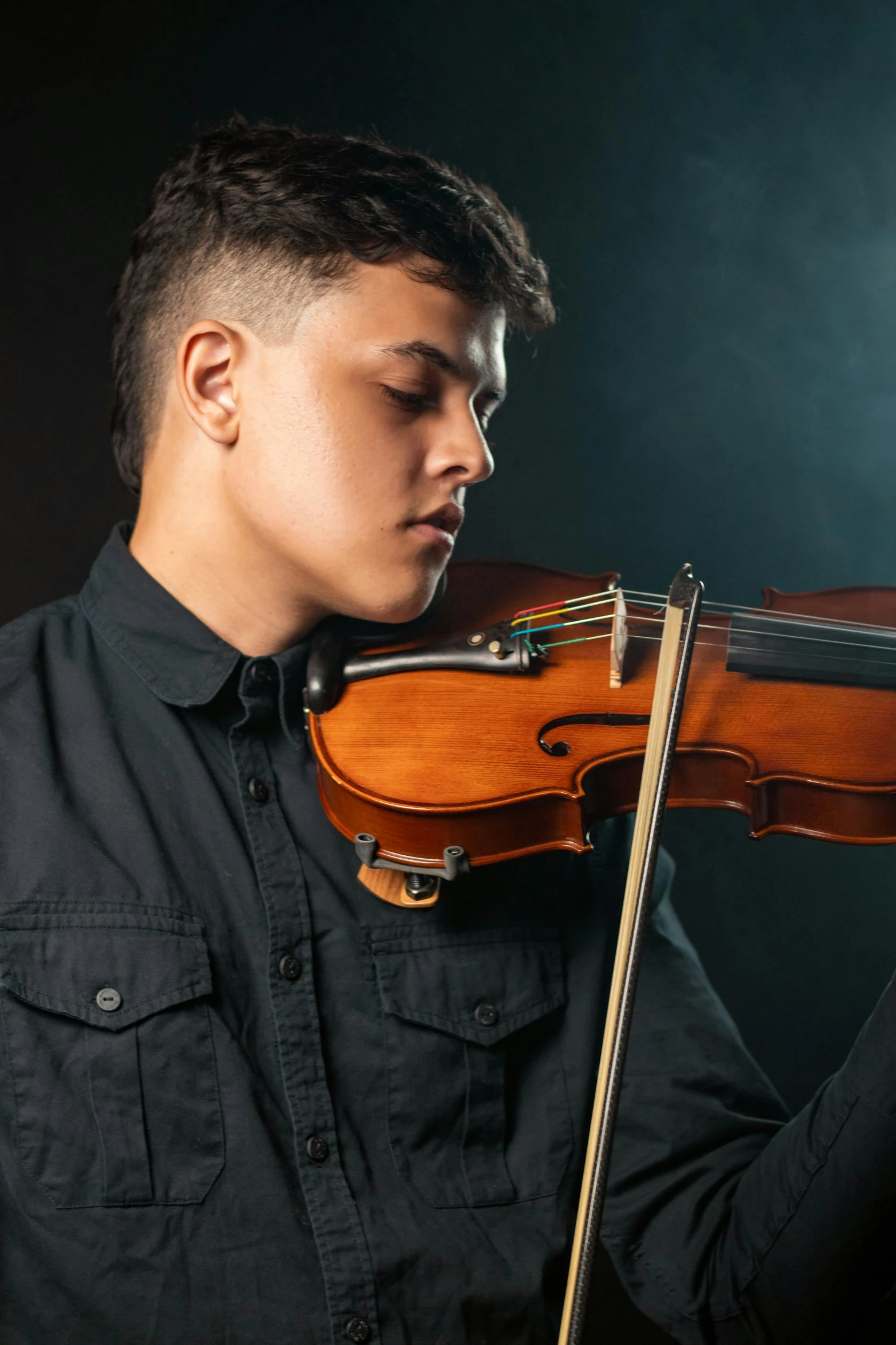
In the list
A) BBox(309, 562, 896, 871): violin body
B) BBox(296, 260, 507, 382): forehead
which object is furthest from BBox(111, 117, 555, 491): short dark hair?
BBox(309, 562, 896, 871): violin body

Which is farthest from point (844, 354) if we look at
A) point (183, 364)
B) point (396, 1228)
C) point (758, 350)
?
point (396, 1228)

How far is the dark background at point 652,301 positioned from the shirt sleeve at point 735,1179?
2.09 feet

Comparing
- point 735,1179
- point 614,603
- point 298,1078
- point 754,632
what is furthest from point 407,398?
point 735,1179

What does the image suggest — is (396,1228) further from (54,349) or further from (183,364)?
(54,349)

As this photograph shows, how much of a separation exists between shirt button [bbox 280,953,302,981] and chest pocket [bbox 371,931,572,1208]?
0.10m

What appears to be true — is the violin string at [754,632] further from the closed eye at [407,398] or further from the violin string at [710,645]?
the closed eye at [407,398]

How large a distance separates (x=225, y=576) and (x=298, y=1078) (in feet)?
1.89

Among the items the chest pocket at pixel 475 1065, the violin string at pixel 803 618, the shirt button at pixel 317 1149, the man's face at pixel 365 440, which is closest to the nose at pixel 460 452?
the man's face at pixel 365 440

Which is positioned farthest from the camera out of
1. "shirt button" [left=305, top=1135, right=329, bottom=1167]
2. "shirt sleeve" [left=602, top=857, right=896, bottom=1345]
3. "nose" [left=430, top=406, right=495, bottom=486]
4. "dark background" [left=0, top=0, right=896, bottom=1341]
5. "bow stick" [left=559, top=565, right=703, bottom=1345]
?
"dark background" [left=0, top=0, right=896, bottom=1341]

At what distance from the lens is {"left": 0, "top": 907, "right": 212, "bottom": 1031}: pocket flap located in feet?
3.64

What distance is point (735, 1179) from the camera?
1297mm

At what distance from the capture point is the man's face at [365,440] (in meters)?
1.24

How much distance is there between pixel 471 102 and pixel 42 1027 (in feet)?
5.36

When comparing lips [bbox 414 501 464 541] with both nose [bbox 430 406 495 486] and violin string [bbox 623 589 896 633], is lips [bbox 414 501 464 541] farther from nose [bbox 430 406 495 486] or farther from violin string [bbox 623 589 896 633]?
violin string [bbox 623 589 896 633]
